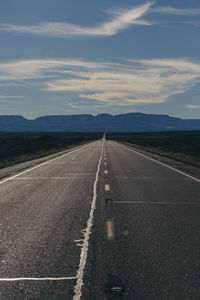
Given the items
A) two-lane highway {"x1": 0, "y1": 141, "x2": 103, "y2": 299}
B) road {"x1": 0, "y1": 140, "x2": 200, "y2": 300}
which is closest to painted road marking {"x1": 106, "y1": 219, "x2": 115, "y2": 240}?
road {"x1": 0, "y1": 140, "x2": 200, "y2": 300}

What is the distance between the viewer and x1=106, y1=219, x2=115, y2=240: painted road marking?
6924 millimetres

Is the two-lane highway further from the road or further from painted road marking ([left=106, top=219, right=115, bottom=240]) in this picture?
painted road marking ([left=106, top=219, right=115, bottom=240])

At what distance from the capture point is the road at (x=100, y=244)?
15.2 ft

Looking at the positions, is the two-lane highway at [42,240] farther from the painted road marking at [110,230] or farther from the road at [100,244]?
the painted road marking at [110,230]

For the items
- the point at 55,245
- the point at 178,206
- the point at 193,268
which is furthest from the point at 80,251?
the point at 178,206

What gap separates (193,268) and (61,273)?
1874 mm

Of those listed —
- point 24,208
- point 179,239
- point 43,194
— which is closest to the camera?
point 179,239

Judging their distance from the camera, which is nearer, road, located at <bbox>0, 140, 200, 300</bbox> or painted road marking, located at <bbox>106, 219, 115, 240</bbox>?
road, located at <bbox>0, 140, 200, 300</bbox>

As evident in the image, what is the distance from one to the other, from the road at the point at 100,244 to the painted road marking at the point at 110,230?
0.06 ft

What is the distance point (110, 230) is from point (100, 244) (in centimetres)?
93

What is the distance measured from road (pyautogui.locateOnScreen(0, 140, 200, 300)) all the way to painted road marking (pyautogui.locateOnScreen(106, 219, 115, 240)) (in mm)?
19

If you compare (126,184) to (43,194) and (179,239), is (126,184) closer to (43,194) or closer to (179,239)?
(43,194)

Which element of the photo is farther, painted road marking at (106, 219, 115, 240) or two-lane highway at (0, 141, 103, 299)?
painted road marking at (106, 219, 115, 240)

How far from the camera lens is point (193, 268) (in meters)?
5.27
